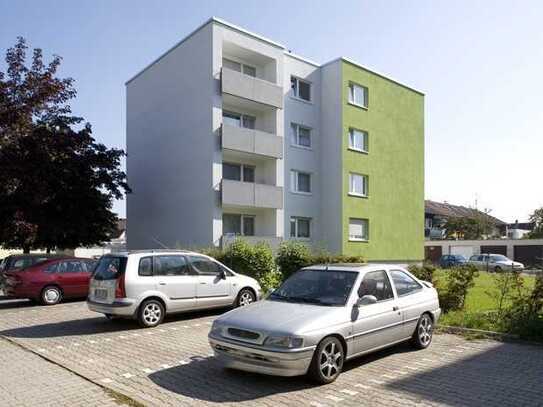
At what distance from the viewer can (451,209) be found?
79625mm

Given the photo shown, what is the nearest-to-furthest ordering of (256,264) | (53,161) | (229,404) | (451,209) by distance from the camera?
(229,404), (256,264), (53,161), (451,209)

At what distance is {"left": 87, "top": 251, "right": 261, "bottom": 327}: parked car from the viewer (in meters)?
10.7

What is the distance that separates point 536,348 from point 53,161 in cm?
1911

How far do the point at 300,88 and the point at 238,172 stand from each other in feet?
21.8

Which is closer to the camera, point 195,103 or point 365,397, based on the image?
point 365,397

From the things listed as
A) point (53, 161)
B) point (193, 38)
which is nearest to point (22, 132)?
point (53, 161)

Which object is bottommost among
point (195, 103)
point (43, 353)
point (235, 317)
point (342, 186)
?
point (43, 353)

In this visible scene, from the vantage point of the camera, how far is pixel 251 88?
24641 millimetres

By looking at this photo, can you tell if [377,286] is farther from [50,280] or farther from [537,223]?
[537,223]

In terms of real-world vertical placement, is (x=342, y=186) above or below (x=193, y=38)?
below

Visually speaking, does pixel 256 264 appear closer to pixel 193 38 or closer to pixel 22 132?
pixel 22 132

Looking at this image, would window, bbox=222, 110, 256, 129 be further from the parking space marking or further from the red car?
the parking space marking

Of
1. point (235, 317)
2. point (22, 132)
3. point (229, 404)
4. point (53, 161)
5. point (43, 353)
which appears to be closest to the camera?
point (229, 404)

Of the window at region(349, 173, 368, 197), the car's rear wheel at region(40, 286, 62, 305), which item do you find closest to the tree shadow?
the car's rear wheel at region(40, 286, 62, 305)
